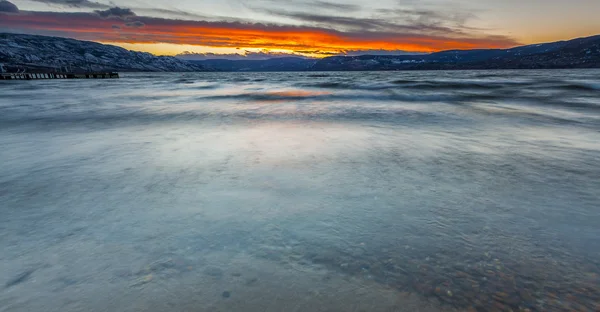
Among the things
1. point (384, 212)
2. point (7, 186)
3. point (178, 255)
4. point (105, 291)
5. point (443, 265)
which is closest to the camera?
point (105, 291)

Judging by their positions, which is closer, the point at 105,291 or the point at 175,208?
the point at 105,291

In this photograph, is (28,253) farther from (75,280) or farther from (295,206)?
(295,206)

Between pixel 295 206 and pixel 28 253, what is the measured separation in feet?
12.0

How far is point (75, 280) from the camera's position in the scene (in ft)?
10.9

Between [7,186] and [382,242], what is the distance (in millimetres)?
7546

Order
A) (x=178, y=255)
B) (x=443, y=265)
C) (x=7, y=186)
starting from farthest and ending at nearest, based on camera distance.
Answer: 1. (x=7, y=186)
2. (x=178, y=255)
3. (x=443, y=265)

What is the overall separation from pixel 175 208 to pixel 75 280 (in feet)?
6.59

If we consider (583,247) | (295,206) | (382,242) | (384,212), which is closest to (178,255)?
(295,206)

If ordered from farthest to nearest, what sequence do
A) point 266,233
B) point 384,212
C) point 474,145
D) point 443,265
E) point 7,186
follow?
point 474,145 → point 7,186 → point 384,212 → point 266,233 → point 443,265

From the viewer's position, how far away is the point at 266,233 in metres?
4.37

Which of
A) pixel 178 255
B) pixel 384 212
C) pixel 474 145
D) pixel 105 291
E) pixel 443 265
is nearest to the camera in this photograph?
pixel 105 291

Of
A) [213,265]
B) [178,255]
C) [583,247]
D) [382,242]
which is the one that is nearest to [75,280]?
[178,255]

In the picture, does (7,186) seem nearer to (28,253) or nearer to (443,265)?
(28,253)

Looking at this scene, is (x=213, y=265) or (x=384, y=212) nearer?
(x=213, y=265)
